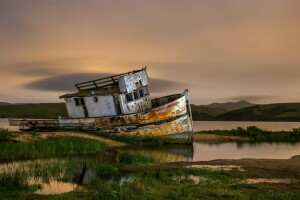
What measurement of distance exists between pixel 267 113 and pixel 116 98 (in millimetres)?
67919

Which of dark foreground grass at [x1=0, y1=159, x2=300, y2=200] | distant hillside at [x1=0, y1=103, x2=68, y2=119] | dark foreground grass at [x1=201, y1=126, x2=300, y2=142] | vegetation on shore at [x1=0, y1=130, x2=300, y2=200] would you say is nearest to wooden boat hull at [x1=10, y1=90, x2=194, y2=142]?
dark foreground grass at [x1=201, y1=126, x2=300, y2=142]

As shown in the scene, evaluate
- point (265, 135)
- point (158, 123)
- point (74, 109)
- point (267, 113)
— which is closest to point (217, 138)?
point (265, 135)

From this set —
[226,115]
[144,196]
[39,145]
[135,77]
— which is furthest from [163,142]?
[226,115]

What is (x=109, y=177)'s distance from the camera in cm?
1182

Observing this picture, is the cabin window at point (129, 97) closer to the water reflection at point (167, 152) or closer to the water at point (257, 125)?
the water reflection at point (167, 152)

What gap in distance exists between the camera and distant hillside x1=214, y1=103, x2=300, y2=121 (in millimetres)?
80606

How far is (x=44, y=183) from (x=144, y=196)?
14.9ft

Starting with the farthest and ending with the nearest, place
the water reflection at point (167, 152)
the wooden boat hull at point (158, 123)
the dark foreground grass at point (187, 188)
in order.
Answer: the wooden boat hull at point (158, 123)
the water reflection at point (167, 152)
the dark foreground grass at point (187, 188)

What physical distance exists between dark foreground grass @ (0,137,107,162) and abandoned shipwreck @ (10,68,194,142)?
4.27m

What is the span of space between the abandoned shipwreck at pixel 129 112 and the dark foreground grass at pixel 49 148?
4271 mm

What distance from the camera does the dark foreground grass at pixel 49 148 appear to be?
17094mm

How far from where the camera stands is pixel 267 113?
84750mm

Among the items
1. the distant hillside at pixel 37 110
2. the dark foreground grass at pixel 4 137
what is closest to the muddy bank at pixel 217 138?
the dark foreground grass at pixel 4 137

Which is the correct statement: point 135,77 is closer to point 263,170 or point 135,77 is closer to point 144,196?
point 263,170
